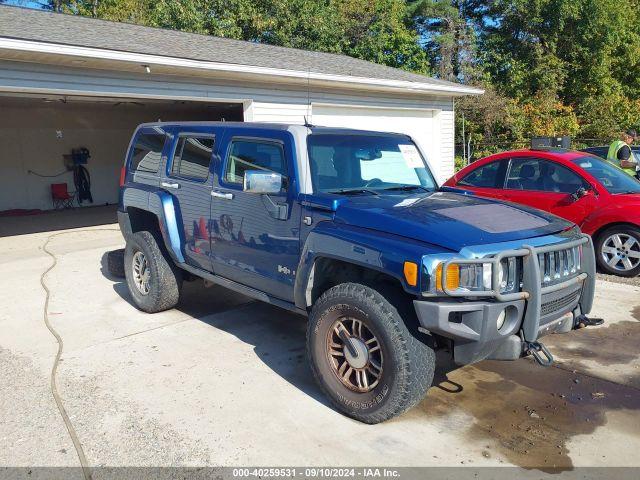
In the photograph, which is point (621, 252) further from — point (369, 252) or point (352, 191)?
point (369, 252)

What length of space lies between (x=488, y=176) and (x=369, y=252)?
4963 mm

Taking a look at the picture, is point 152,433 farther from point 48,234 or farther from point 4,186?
point 4,186

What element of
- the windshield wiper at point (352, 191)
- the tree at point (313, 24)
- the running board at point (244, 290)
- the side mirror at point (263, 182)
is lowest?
the running board at point (244, 290)

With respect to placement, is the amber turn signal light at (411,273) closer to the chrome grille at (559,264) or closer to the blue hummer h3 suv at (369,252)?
the blue hummer h3 suv at (369,252)

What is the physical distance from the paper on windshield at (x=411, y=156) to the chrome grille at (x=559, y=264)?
1590mm

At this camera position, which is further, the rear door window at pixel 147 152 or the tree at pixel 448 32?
the tree at pixel 448 32

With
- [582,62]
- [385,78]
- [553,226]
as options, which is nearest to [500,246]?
[553,226]

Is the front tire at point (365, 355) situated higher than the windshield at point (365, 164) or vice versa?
the windshield at point (365, 164)

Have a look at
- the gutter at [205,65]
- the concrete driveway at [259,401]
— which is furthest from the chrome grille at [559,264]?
the gutter at [205,65]

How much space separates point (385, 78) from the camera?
1280 centimetres

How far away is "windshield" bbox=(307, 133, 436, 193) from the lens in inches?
165

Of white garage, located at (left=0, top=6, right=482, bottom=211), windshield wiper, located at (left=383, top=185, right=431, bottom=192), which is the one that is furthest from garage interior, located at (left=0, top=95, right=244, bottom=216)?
windshield wiper, located at (left=383, top=185, right=431, bottom=192)

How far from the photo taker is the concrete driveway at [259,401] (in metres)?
3.28

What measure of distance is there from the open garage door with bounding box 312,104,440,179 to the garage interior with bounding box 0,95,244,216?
2.38m
